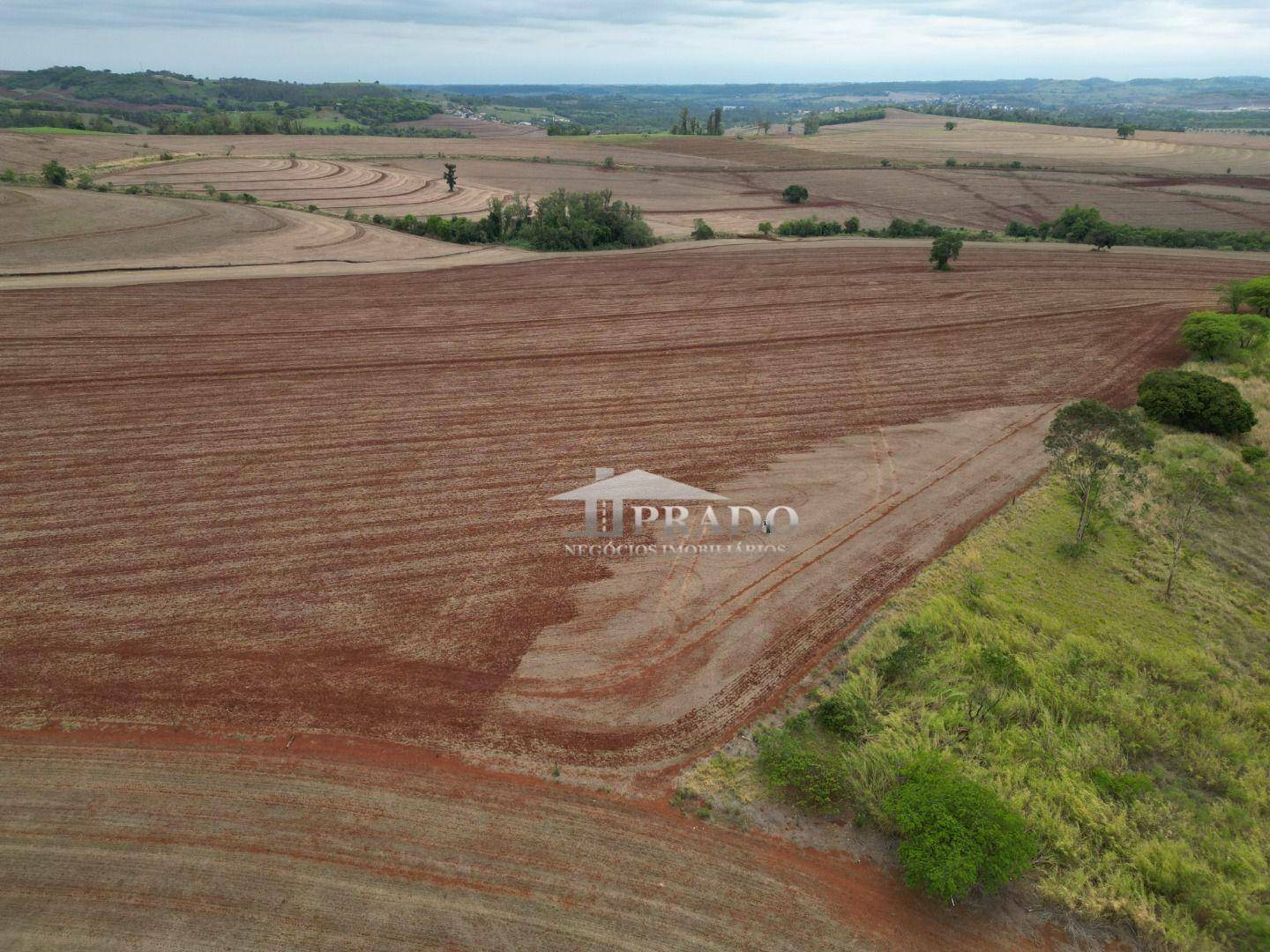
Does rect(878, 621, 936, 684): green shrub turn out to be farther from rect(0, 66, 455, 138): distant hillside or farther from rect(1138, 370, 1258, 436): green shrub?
rect(0, 66, 455, 138): distant hillside

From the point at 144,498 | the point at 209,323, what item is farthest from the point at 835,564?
the point at 209,323

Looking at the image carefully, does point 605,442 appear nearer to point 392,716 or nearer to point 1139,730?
point 392,716

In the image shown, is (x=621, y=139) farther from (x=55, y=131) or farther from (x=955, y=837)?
(x=955, y=837)

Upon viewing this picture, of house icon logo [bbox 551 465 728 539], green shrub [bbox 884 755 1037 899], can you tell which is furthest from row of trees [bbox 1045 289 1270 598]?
house icon logo [bbox 551 465 728 539]

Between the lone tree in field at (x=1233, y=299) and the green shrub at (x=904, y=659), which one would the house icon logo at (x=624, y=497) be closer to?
the green shrub at (x=904, y=659)

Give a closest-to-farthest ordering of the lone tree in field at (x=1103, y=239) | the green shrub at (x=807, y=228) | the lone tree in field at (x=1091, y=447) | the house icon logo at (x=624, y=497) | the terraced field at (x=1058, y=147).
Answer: the lone tree in field at (x=1091, y=447) < the house icon logo at (x=624, y=497) < the lone tree in field at (x=1103, y=239) < the green shrub at (x=807, y=228) < the terraced field at (x=1058, y=147)

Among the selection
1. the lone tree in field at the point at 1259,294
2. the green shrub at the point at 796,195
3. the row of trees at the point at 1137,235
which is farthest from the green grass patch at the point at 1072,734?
the green shrub at the point at 796,195
